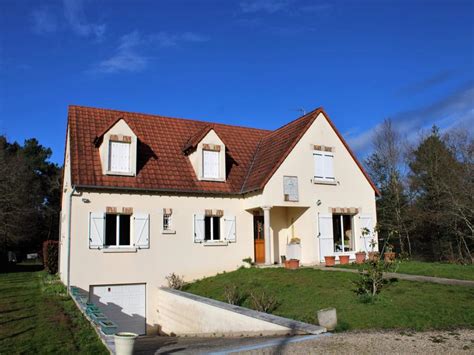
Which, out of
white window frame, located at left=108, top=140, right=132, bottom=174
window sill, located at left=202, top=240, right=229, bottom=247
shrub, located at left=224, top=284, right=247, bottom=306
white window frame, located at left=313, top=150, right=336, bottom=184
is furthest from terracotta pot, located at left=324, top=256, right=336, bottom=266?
white window frame, located at left=108, top=140, right=132, bottom=174

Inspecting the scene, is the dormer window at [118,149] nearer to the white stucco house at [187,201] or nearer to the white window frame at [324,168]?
the white stucco house at [187,201]

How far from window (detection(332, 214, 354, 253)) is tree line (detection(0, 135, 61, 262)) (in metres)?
28.5

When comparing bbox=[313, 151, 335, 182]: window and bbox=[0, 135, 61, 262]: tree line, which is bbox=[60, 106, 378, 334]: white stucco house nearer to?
bbox=[313, 151, 335, 182]: window

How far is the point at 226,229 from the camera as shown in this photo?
66.4 feet

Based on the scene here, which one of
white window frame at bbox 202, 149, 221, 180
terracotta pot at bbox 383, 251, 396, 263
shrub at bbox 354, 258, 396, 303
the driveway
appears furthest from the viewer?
white window frame at bbox 202, 149, 221, 180

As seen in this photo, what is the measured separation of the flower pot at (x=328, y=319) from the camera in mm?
9445

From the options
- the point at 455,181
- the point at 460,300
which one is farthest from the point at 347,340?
the point at 455,181

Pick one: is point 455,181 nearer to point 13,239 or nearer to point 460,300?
point 460,300

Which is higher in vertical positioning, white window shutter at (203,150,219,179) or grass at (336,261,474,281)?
white window shutter at (203,150,219,179)

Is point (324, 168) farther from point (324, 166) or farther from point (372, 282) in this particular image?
point (372, 282)

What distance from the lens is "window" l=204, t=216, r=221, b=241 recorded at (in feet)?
65.9

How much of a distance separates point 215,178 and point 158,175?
2730mm

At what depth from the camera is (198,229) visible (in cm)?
1953

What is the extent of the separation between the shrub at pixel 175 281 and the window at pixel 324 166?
7.94 m
